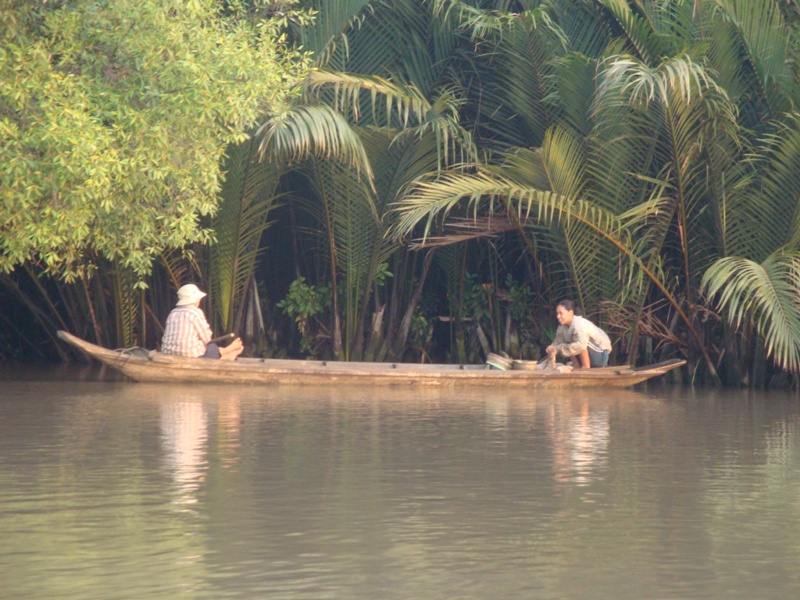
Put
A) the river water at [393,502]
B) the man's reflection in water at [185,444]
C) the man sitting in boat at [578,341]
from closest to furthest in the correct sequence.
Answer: the river water at [393,502], the man's reflection in water at [185,444], the man sitting in boat at [578,341]

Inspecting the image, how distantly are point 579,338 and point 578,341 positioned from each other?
0.04 m

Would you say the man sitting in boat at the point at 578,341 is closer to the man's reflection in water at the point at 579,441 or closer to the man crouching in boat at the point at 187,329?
the man's reflection in water at the point at 579,441

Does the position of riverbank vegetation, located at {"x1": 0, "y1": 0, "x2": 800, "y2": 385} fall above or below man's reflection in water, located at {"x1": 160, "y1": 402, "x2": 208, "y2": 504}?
above

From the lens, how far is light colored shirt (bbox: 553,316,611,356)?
14.0 meters

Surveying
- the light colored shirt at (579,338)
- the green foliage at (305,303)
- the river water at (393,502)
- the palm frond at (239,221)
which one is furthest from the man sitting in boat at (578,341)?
the palm frond at (239,221)

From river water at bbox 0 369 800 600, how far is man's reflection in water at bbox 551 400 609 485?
38 mm

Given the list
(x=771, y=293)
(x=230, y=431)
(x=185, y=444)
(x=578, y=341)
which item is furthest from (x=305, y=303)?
(x=185, y=444)

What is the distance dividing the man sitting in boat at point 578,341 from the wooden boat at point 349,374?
337 millimetres

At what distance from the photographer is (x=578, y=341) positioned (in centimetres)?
1400

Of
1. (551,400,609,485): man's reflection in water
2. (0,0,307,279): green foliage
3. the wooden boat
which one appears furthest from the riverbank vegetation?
(551,400,609,485): man's reflection in water

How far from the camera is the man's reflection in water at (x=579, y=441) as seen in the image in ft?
26.0

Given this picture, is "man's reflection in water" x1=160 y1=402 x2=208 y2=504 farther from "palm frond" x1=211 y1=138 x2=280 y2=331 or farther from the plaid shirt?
"palm frond" x1=211 y1=138 x2=280 y2=331

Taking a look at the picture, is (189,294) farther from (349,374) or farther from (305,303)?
(305,303)

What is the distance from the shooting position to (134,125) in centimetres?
1147
